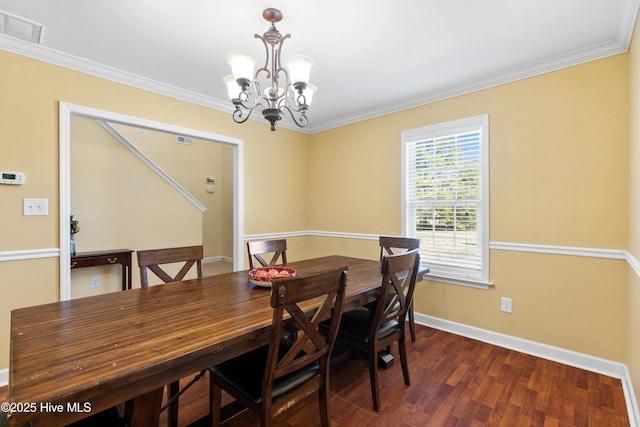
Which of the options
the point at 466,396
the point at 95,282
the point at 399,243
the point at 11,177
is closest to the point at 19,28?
the point at 11,177

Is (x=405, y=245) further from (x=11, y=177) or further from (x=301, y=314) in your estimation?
(x=11, y=177)

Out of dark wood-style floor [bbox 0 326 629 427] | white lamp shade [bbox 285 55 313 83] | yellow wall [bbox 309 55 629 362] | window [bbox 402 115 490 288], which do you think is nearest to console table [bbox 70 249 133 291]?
dark wood-style floor [bbox 0 326 629 427]

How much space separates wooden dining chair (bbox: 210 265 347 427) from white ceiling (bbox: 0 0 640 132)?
5.51ft

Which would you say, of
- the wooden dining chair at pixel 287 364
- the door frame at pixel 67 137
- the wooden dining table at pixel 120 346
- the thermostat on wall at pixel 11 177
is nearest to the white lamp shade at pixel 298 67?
the wooden dining chair at pixel 287 364

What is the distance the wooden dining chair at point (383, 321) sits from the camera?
6.05ft

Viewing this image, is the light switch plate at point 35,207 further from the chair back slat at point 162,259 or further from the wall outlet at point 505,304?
the wall outlet at point 505,304

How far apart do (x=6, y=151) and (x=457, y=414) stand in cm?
364

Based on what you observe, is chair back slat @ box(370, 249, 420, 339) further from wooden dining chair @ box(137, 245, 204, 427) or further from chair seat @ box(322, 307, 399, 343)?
wooden dining chair @ box(137, 245, 204, 427)

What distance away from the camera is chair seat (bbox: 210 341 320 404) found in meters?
1.35

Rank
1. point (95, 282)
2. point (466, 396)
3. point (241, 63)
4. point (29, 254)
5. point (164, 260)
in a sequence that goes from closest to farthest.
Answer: point (241, 63), point (466, 396), point (164, 260), point (29, 254), point (95, 282)

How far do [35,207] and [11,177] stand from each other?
10.2 inches

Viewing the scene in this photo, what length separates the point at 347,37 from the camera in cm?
213

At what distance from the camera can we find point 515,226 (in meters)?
2.67

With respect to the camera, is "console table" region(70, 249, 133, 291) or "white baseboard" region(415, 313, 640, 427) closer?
"white baseboard" region(415, 313, 640, 427)
